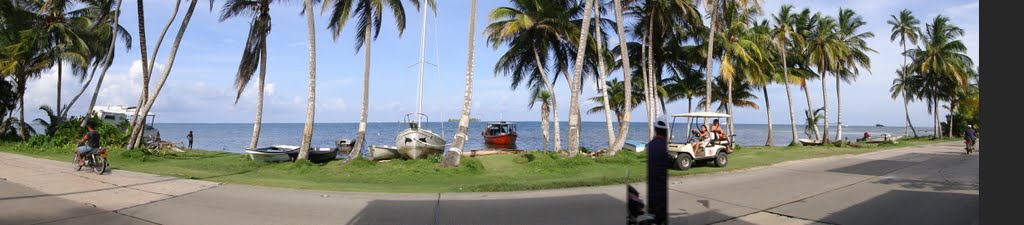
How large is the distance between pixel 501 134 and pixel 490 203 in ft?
117

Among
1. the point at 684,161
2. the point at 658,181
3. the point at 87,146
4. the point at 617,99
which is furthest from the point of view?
the point at 617,99

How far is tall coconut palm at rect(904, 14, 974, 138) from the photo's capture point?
144 ft

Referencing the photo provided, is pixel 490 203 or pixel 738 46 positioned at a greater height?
pixel 738 46

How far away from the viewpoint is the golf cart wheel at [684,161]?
15.5m

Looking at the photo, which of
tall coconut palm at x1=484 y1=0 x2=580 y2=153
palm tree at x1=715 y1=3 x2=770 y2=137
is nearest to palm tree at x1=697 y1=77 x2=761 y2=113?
palm tree at x1=715 y1=3 x2=770 y2=137

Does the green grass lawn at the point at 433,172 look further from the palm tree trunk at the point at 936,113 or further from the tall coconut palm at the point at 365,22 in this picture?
the palm tree trunk at the point at 936,113

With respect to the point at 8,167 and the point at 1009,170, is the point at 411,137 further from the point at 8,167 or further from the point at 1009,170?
the point at 1009,170

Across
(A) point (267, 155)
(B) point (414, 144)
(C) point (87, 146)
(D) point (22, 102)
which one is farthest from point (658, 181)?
(D) point (22, 102)

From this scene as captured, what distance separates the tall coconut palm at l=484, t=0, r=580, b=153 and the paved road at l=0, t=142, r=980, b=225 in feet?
37.7

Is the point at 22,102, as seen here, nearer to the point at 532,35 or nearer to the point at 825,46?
the point at 532,35

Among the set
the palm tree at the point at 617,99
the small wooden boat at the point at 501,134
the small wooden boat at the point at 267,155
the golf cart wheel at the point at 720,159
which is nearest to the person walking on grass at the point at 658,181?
the golf cart wheel at the point at 720,159

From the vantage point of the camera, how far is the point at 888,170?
1520 centimetres

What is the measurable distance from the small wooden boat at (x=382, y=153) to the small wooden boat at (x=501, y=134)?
929 inches

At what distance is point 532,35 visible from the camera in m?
25.7
